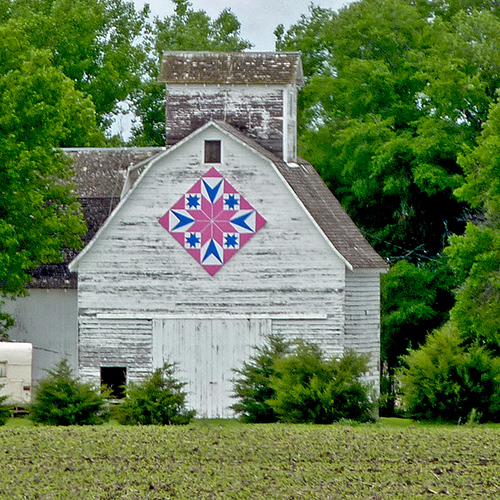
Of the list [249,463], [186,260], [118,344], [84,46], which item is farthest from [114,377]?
[84,46]

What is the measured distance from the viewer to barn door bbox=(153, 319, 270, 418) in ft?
122

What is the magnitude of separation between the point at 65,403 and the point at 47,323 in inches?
554

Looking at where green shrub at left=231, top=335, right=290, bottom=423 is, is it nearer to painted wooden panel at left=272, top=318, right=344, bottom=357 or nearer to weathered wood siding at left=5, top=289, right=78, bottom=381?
painted wooden panel at left=272, top=318, right=344, bottom=357

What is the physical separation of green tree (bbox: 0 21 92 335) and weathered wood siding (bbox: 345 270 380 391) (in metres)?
7.66

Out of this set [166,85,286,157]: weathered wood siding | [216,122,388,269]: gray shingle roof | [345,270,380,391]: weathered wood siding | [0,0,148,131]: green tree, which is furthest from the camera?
[0,0,148,131]: green tree

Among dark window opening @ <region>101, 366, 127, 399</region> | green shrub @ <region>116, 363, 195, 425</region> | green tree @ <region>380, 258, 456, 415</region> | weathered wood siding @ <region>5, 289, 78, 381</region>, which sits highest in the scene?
green tree @ <region>380, 258, 456, 415</region>

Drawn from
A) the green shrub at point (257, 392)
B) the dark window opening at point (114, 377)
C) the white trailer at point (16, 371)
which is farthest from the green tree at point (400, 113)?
the green shrub at point (257, 392)

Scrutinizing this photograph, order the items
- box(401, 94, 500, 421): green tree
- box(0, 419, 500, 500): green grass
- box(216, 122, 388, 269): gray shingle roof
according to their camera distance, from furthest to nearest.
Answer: box(401, 94, 500, 421): green tree → box(216, 122, 388, 269): gray shingle roof → box(0, 419, 500, 500): green grass

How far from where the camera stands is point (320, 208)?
39281mm

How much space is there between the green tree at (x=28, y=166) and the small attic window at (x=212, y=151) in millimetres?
4046

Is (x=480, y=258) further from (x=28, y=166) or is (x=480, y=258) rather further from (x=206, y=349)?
(x=28, y=166)

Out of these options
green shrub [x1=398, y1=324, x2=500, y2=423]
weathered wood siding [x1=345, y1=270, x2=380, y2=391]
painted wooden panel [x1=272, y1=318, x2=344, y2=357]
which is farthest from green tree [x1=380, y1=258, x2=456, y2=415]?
green shrub [x1=398, y1=324, x2=500, y2=423]

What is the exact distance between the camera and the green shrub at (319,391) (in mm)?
28156

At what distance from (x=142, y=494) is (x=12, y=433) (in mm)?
6556
